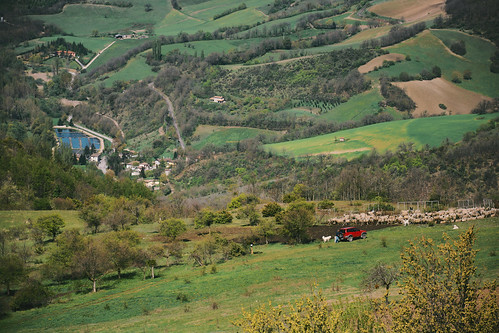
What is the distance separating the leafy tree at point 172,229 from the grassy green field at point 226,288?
64.6 ft

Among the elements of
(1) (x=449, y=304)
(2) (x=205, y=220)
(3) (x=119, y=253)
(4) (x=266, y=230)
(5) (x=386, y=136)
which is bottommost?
(5) (x=386, y=136)

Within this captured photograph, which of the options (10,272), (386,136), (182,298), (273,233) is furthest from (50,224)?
(386,136)

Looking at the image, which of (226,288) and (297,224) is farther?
(297,224)

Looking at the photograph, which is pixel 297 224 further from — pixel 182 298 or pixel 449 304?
pixel 449 304

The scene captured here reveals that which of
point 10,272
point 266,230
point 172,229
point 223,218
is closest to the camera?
point 10,272

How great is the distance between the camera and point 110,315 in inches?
1877

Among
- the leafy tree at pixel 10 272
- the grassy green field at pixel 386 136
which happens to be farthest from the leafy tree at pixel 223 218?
the grassy green field at pixel 386 136

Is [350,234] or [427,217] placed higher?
[350,234]

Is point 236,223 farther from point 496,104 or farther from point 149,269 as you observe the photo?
point 496,104

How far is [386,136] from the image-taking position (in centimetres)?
16462

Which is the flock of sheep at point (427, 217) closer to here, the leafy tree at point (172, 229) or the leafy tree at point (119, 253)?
the leafy tree at point (172, 229)

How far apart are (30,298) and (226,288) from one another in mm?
21344

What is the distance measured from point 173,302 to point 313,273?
12.2 metres

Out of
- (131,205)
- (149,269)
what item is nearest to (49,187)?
(131,205)
